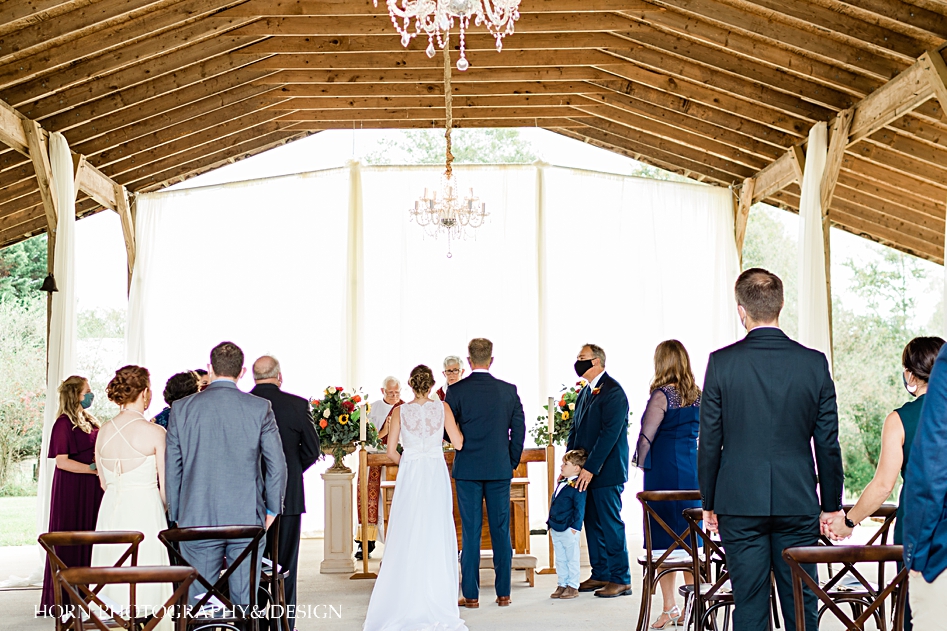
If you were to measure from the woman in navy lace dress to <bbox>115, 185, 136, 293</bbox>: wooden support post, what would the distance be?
772 cm

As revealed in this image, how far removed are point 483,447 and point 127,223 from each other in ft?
22.9

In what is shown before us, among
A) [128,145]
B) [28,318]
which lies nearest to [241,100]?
[128,145]

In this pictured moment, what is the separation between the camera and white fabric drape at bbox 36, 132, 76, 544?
7.60 metres

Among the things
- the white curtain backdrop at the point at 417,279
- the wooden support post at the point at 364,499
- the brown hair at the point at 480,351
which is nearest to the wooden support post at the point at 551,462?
the wooden support post at the point at 364,499

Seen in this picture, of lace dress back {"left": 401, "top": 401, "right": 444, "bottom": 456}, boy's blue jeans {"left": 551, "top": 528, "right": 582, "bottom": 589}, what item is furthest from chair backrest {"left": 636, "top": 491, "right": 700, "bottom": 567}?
boy's blue jeans {"left": 551, "top": 528, "right": 582, "bottom": 589}

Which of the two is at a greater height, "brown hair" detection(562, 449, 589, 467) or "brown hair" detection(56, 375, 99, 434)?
"brown hair" detection(56, 375, 99, 434)

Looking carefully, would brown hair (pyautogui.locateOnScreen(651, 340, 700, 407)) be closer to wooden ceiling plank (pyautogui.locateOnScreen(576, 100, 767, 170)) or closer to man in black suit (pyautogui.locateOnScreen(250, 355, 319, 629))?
man in black suit (pyautogui.locateOnScreen(250, 355, 319, 629))

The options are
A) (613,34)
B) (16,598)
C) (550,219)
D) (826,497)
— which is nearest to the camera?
(826,497)

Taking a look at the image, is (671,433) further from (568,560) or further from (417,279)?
(417,279)

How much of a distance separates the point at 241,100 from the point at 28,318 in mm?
9304

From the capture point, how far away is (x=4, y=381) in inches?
647

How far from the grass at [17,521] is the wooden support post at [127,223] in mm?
4890

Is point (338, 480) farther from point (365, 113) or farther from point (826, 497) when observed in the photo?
point (826, 497)

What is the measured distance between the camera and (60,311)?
26.0 feet
